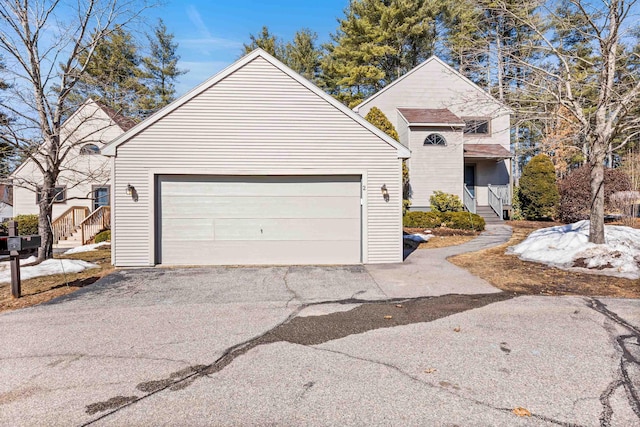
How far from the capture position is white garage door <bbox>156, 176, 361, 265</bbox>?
28.9ft

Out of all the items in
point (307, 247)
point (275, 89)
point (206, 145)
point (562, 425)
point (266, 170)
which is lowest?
point (562, 425)

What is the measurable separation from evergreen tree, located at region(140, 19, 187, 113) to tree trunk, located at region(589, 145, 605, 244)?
87.5ft

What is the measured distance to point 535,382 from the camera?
315 cm

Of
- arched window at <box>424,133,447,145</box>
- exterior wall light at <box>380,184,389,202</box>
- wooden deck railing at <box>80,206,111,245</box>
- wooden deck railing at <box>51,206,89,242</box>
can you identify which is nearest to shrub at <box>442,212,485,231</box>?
arched window at <box>424,133,447,145</box>

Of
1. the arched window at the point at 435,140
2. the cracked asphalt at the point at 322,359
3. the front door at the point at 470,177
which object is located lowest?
the cracked asphalt at the point at 322,359

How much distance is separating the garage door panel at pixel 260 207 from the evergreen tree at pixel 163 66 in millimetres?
21129

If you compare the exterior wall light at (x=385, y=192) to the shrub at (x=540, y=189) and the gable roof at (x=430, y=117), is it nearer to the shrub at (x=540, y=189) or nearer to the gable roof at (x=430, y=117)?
the gable roof at (x=430, y=117)

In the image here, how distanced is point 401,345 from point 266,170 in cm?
599

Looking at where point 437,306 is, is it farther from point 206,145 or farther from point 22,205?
point 22,205

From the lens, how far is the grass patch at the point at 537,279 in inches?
244

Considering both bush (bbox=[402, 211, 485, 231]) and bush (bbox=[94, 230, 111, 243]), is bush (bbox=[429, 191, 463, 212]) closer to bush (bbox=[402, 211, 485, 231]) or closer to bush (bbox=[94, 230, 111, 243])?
bush (bbox=[402, 211, 485, 231])

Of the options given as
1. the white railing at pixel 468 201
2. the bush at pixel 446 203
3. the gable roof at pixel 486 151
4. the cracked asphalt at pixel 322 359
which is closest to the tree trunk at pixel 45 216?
the cracked asphalt at pixel 322 359

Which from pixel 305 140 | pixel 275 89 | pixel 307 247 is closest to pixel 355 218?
pixel 307 247

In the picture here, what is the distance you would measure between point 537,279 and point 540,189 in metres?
11.8
